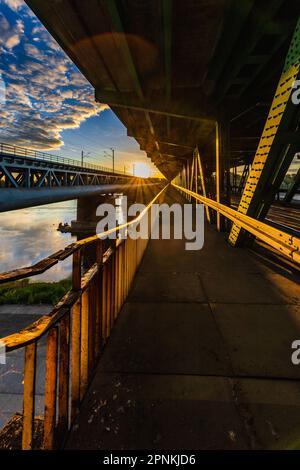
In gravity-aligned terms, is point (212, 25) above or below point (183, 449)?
above

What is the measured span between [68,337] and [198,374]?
4.42 ft

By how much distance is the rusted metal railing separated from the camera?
1291 millimetres

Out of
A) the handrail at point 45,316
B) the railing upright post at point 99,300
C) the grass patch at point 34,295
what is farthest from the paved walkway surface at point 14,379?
the handrail at point 45,316

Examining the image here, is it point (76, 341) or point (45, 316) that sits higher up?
point (45, 316)

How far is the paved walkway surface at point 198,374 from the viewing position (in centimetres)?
163

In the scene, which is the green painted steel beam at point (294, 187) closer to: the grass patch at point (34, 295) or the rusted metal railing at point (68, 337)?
the rusted metal railing at point (68, 337)

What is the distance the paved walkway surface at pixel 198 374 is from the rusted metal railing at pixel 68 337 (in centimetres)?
16

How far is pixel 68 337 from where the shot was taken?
1.66m

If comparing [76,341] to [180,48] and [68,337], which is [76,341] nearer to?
[68,337]

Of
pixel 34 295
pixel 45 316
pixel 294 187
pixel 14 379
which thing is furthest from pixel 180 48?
pixel 34 295
